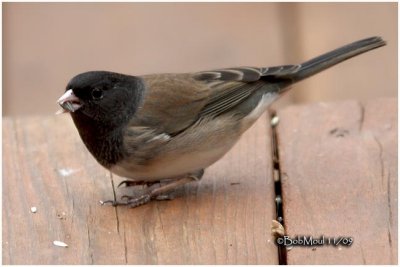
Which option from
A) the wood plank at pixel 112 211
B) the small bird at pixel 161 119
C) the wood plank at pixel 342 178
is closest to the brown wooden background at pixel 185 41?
the wood plank at pixel 342 178

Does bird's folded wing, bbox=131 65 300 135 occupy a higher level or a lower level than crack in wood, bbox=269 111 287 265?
higher

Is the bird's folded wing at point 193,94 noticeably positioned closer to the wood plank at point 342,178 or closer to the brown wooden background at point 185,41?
the wood plank at point 342,178

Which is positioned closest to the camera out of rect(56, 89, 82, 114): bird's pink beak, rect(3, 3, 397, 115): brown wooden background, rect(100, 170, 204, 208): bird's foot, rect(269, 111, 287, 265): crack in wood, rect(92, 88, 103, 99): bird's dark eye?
rect(269, 111, 287, 265): crack in wood

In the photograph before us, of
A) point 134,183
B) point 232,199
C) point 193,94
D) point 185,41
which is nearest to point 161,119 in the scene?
point 193,94

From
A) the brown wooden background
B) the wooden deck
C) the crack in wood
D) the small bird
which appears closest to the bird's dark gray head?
the small bird

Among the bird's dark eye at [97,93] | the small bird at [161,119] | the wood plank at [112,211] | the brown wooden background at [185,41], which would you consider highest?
the brown wooden background at [185,41]

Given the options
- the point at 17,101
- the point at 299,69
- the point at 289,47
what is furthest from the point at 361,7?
the point at 299,69

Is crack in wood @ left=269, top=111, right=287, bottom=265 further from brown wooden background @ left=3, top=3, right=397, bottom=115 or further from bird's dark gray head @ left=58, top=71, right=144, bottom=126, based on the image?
brown wooden background @ left=3, top=3, right=397, bottom=115
